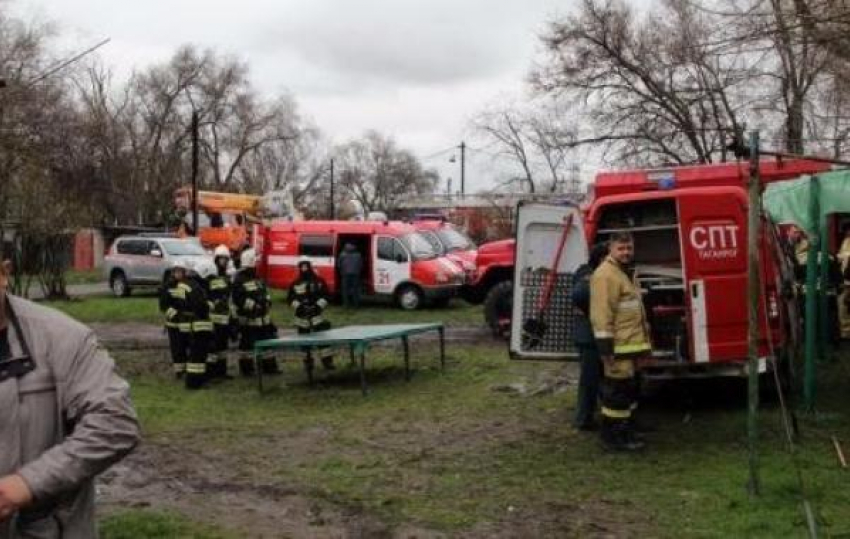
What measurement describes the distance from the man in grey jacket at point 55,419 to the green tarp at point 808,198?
7771 mm

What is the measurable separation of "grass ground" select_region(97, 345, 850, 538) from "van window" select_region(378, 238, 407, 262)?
1012cm

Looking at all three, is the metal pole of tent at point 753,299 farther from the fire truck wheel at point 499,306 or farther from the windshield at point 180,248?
the windshield at point 180,248

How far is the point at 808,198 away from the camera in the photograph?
9.56m

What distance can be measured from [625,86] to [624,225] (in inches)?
1100

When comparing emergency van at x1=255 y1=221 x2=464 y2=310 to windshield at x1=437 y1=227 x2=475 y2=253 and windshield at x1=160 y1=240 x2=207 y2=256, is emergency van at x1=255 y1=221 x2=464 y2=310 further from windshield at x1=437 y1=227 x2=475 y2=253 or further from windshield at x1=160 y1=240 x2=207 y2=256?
windshield at x1=160 y1=240 x2=207 y2=256

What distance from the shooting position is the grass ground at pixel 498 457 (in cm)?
676

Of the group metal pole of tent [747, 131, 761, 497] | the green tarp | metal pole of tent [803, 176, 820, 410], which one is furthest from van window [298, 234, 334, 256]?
metal pole of tent [747, 131, 761, 497]

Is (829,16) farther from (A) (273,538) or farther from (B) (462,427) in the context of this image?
(A) (273,538)

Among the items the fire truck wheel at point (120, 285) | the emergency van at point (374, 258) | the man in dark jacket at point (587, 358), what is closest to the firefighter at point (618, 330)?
the man in dark jacket at point (587, 358)

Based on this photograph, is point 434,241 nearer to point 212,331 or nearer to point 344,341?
point 212,331

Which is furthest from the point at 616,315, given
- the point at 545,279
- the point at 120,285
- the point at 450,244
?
the point at 120,285

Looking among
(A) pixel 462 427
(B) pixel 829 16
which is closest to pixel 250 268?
(A) pixel 462 427

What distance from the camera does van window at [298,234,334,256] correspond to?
24641mm

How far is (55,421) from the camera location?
2.94 m
